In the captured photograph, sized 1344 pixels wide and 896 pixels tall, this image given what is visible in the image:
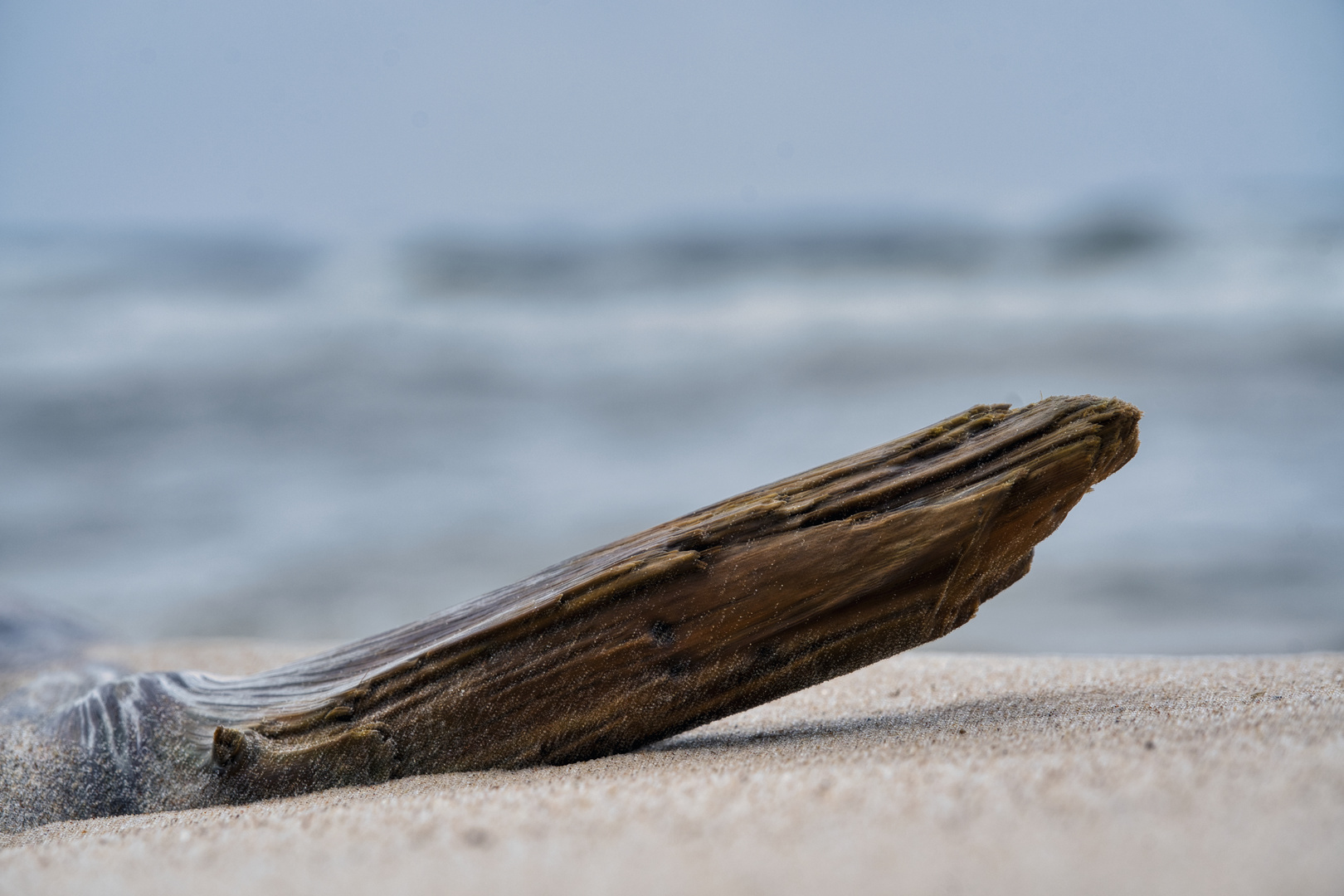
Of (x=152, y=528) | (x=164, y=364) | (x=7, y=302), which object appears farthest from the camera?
(x=7, y=302)

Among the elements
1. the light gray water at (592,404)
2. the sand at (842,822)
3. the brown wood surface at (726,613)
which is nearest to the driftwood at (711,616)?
the brown wood surface at (726,613)

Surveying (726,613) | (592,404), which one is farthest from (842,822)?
(592,404)

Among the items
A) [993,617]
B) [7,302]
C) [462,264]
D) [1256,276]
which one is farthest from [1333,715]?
[7,302]

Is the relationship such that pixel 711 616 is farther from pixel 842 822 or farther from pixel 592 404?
pixel 592 404

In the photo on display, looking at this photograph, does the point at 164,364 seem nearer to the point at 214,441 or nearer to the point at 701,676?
the point at 214,441

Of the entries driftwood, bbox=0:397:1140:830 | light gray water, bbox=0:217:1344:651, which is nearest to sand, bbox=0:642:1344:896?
driftwood, bbox=0:397:1140:830

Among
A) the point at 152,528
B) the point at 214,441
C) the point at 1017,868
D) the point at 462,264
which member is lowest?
the point at 1017,868

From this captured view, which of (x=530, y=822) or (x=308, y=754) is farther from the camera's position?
(x=308, y=754)
